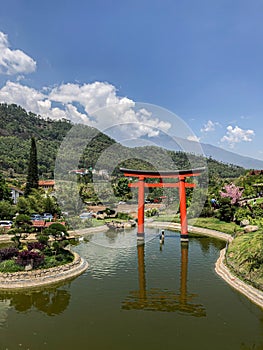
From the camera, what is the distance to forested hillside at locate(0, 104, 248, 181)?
63.6ft

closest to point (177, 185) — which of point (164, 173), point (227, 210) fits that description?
point (164, 173)

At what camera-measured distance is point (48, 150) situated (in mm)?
81625

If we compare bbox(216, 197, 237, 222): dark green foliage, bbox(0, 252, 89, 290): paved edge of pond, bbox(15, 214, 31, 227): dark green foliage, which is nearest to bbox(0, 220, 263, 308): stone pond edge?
bbox(0, 252, 89, 290): paved edge of pond

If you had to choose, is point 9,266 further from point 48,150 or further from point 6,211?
point 48,150

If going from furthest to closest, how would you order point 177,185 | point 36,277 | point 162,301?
point 177,185, point 36,277, point 162,301

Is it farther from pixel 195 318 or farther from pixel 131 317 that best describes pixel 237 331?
pixel 131 317

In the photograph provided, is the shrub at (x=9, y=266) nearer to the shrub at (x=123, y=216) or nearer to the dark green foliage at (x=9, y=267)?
the dark green foliage at (x=9, y=267)

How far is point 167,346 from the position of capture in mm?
7590

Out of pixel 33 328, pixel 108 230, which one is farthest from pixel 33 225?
pixel 33 328

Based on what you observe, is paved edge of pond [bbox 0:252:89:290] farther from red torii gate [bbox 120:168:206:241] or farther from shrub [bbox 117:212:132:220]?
shrub [bbox 117:212:132:220]

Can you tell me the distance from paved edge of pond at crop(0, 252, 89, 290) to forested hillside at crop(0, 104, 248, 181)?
265 inches

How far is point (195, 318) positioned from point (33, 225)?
51.7 ft

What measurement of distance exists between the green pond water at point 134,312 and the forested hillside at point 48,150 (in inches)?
287

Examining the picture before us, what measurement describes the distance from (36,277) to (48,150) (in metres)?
73.1
